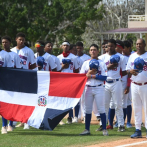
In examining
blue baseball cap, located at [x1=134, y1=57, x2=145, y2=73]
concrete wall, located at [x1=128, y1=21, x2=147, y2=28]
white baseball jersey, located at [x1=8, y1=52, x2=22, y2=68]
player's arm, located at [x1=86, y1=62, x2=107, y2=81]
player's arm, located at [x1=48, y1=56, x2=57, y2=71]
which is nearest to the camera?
blue baseball cap, located at [x1=134, y1=57, x2=145, y2=73]

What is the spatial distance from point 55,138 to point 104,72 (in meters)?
1.88

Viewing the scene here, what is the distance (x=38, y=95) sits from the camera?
→ 10.5m

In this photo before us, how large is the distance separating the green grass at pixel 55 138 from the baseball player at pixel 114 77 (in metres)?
0.63

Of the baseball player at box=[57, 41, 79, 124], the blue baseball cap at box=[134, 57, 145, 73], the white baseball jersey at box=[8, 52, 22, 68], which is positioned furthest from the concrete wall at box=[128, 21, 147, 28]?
the blue baseball cap at box=[134, 57, 145, 73]

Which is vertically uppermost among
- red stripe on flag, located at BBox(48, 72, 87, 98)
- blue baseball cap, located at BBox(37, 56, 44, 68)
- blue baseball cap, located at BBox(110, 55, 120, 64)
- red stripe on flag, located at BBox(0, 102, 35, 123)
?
blue baseball cap, located at BBox(110, 55, 120, 64)

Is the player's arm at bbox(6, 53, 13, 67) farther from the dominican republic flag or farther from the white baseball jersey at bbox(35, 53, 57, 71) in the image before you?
the white baseball jersey at bbox(35, 53, 57, 71)

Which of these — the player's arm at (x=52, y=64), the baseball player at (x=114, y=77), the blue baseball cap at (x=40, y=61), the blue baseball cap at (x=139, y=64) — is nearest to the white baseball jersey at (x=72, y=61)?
the player's arm at (x=52, y=64)

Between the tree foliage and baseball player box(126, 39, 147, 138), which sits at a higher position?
the tree foliage

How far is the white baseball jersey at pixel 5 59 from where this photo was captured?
10383mm

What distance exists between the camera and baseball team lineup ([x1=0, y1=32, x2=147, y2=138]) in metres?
9.66

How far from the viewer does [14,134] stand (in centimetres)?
1039

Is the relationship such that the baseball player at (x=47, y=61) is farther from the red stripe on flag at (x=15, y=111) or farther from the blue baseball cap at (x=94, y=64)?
the blue baseball cap at (x=94, y=64)

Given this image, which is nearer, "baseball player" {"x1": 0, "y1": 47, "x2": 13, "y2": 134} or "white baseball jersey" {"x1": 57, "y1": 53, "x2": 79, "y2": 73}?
"baseball player" {"x1": 0, "y1": 47, "x2": 13, "y2": 134}

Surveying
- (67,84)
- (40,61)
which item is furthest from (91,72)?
(40,61)
